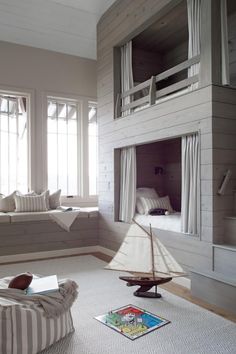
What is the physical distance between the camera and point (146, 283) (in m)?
2.96

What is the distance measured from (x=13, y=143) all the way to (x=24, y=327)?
408 cm

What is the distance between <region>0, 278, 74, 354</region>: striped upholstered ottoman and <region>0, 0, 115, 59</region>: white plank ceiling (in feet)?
14.3

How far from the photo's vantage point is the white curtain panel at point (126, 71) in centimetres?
459

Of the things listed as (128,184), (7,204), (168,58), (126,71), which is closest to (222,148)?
(128,184)

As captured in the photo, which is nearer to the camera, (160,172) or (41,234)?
(41,234)

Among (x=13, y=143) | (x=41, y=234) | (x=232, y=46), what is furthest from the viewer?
(x=13, y=143)

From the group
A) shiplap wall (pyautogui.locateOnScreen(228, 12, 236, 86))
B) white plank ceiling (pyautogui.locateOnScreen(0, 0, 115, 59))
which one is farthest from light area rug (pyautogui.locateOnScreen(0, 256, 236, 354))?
white plank ceiling (pyautogui.locateOnScreen(0, 0, 115, 59))

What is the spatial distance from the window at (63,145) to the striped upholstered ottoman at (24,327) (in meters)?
3.77

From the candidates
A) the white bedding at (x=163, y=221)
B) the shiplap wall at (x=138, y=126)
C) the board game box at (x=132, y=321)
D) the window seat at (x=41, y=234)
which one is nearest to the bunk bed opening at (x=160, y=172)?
the white bedding at (x=163, y=221)

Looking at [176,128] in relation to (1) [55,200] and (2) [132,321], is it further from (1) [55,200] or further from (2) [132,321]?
(1) [55,200]

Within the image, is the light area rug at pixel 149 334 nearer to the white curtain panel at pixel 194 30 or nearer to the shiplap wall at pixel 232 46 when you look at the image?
the white curtain panel at pixel 194 30

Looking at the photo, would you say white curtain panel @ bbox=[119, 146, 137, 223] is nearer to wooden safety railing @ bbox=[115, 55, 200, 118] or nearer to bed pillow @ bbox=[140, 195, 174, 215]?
bed pillow @ bbox=[140, 195, 174, 215]

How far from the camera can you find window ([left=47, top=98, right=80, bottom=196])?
5.75 m

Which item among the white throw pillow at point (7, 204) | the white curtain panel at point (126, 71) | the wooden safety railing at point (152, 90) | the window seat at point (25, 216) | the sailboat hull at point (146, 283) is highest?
the white curtain panel at point (126, 71)
